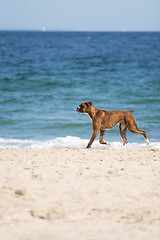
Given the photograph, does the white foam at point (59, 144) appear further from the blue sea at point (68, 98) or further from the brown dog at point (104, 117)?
the brown dog at point (104, 117)

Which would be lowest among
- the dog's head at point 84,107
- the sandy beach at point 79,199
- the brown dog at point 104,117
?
the sandy beach at point 79,199

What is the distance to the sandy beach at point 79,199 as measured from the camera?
4039 mm

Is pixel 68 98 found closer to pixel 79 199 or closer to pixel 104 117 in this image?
pixel 104 117

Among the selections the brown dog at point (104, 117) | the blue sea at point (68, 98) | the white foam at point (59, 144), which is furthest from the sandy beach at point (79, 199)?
the blue sea at point (68, 98)

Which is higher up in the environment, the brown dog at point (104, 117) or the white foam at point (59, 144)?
the brown dog at point (104, 117)

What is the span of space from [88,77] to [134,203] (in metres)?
19.5

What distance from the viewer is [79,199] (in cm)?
482

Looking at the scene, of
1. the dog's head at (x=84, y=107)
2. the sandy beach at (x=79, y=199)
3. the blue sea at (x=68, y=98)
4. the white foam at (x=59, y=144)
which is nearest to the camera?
the sandy beach at (x=79, y=199)

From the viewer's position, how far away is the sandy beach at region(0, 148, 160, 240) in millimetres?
4039

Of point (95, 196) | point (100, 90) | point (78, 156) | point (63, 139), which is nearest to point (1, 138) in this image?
point (63, 139)

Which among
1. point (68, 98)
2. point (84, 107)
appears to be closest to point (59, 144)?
point (84, 107)

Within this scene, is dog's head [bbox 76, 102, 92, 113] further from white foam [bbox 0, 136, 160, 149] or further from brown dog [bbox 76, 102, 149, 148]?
white foam [bbox 0, 136, 160, 149]

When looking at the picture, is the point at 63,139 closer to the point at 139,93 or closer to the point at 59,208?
the point at 59,208

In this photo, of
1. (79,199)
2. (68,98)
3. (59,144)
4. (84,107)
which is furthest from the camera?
(68,98)
